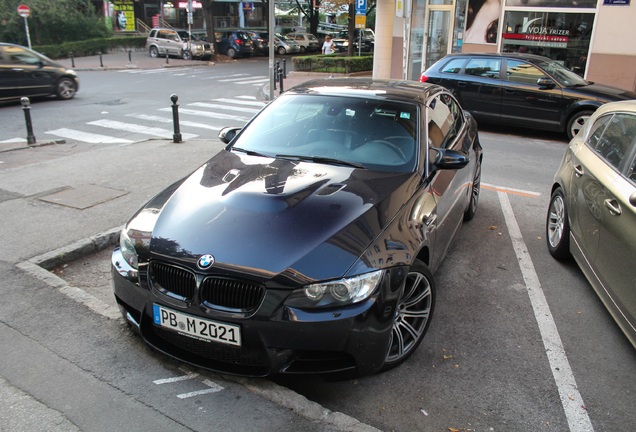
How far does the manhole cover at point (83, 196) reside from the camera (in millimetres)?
6734

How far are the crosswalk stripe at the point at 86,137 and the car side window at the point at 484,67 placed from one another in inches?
312

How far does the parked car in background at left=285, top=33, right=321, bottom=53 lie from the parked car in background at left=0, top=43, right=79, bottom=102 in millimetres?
25038

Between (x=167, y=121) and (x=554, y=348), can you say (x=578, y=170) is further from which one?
(x=167, y=121)

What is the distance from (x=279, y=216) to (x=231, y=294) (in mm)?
641

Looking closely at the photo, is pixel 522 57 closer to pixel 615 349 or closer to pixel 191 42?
pixel 615 349

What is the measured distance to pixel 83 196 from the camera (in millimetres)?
7043

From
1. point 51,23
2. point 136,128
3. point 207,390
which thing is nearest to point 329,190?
point 207,390

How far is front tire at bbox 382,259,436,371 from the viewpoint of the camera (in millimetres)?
3680

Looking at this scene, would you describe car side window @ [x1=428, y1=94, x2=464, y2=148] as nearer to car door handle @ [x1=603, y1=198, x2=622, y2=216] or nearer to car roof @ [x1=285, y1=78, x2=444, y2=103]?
car roof @ [x1=285, y1=78, x2=444, y2=103]

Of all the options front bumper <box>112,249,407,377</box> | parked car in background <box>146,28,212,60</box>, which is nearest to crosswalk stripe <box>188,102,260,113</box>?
front bumper <box>112,249,407,377</box>

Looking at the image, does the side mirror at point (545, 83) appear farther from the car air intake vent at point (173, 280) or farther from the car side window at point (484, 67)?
the car air intake vent at point (173, 280)

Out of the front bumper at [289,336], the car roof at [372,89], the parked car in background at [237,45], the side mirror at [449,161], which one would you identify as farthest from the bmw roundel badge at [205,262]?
the parked car in background at [237,45]

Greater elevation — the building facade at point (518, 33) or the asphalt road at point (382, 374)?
the building facade at point (518, 33)

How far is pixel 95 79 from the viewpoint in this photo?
24156 millimetres
